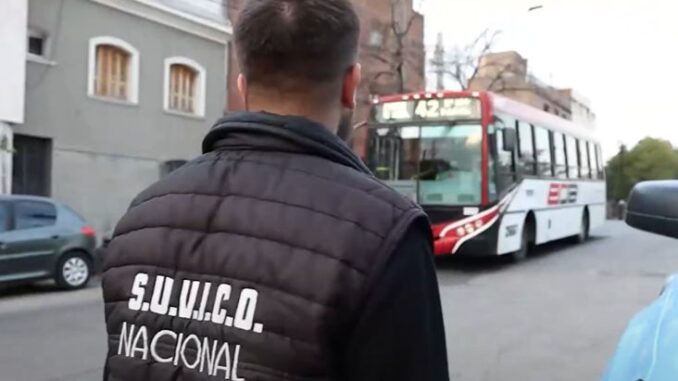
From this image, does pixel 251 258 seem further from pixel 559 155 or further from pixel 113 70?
pixel 559 155

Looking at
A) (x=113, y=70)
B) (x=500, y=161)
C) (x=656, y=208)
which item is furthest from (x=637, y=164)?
(x=656, y=208)

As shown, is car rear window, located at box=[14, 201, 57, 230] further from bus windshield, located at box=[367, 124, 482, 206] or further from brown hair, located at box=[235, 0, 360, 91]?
brown hair, located at box=[235, 0, 360, 91]

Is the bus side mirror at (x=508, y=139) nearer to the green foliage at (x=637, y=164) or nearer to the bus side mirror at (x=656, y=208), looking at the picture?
the bus side mirror at (x=656, y=208)

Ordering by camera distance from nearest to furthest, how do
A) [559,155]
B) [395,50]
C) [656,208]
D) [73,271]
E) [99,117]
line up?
[656,208] → [73,271] → [99,117] → [559,155] → [395,50]

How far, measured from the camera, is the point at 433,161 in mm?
15203

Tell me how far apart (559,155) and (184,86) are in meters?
10.1

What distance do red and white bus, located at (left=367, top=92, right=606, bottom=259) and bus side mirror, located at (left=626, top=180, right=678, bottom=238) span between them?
38.4 ft

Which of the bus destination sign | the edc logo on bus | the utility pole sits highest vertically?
the utility pole

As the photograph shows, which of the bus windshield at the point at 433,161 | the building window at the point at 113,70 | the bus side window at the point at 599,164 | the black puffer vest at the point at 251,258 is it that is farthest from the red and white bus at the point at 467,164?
the black puffer vest at the point at 251,258

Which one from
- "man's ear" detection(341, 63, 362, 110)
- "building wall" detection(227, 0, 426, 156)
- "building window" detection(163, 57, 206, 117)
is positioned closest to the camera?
"man's ear" detection(341, 63, 362, 110)

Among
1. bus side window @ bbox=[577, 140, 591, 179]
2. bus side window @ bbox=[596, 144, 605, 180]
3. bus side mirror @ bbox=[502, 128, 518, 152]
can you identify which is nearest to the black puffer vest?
bus side mirror @ bbox=[502, 128, 518, 152]

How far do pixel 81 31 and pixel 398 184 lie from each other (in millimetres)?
8220

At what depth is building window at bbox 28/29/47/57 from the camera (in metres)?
17.0

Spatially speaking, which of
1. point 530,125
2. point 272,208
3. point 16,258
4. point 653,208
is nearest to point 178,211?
point 272,208
